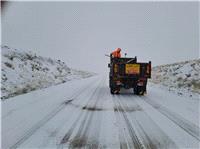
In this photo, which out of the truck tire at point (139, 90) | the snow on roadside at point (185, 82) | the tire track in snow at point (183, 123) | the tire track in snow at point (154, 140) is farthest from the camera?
the snow on roadside at point (185, 82)

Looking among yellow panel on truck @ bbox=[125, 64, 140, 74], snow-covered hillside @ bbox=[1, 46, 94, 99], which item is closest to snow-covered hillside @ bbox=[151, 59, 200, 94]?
yellow panel on truck @ bbox=[125, 64, 140, 74]

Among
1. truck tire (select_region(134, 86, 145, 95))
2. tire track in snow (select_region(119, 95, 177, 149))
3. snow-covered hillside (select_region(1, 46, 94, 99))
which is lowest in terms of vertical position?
tire track in snow (select_region(119, 95, 177, 149))

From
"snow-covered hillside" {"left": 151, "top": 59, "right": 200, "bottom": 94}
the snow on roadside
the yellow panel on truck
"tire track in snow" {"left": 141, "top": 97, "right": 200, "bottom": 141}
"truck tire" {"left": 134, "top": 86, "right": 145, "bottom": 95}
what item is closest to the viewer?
"tire track in snow" {"left": 141, "top": 97, "right": 200, "bottom": 141}

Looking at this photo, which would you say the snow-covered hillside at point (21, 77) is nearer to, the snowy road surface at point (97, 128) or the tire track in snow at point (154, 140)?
the snowy road surface at point (97, 128)

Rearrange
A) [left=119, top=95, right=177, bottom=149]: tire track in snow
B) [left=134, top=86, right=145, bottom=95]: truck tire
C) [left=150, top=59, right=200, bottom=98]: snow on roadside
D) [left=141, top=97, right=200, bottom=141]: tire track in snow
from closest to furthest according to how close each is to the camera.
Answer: [left=119, top=95, right=177, bottom=149]: tire track in snow < [left=141, top=97, right=200, bottom=141]: tire track in snow < [left=134, top=86, right=145, bottom=95]: truck tire < [left=150, top=59, right=200, bottom=98]: snow on roadside

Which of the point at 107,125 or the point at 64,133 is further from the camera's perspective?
the point at 107,125

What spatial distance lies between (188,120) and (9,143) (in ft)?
15.5

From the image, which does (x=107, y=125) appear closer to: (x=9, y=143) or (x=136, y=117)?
(x=136, y=117)

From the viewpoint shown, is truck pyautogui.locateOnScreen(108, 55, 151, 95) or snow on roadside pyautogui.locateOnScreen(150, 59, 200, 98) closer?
truck pyautogui.locateOnScreen(108, 55, 151, 95)

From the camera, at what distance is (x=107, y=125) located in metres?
4.20

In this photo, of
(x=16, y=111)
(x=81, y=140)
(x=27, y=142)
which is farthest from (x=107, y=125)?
(x=16, y=111)

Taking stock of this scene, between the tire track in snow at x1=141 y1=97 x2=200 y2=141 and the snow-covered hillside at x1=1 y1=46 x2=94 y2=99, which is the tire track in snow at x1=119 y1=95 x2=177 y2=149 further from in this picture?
the snow-covered hillside at x1=1 y1=46 x2=94 y2=99

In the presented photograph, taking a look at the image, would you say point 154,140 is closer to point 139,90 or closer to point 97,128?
point 97,128

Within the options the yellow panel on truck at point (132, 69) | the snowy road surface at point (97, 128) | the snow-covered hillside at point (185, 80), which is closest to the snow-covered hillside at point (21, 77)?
the snowy road surface at point (97, 128)
